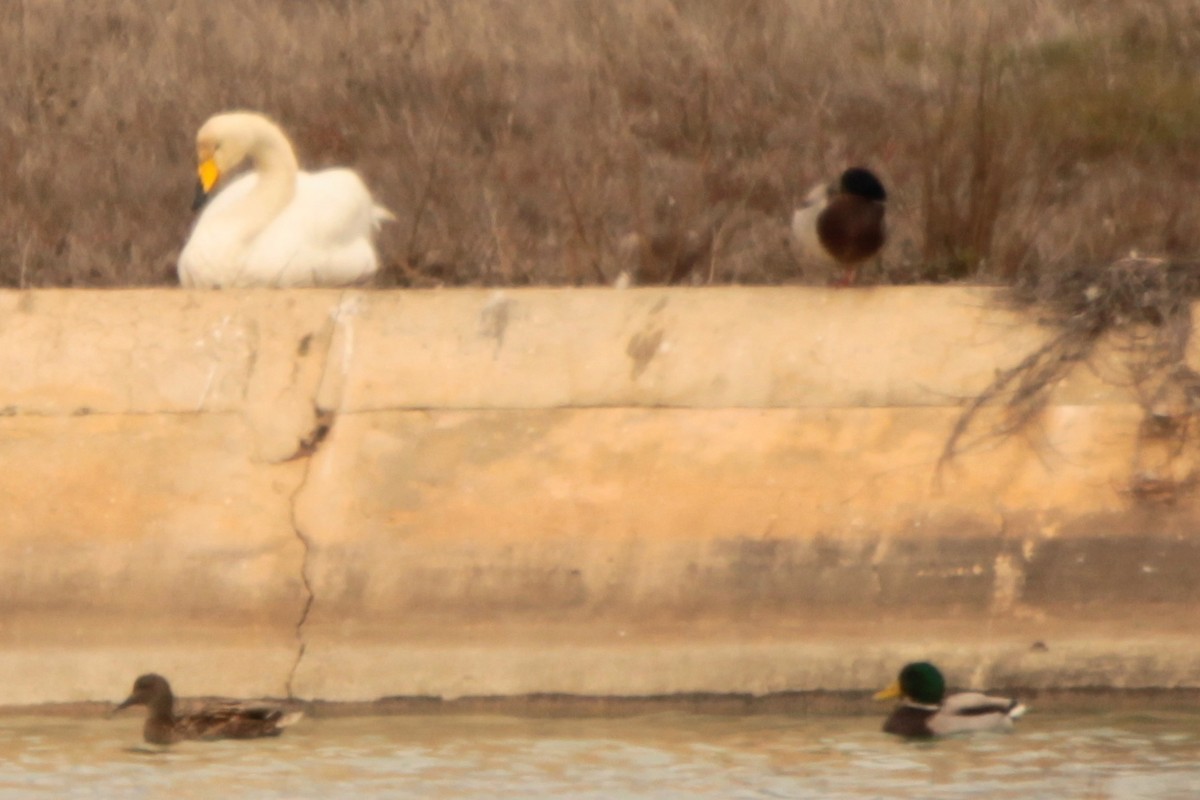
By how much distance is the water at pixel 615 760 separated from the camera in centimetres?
821

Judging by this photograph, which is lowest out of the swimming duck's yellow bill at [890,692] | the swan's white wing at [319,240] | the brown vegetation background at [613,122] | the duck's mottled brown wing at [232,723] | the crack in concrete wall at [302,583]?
the duck's mottled brown wing at [232,723]

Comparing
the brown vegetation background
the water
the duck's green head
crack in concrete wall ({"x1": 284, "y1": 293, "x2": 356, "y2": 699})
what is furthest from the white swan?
the duck's green head

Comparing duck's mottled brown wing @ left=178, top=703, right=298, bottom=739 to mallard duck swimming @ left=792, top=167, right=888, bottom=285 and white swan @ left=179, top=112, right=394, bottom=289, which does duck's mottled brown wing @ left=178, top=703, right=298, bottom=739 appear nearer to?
white swan @ left=179, top=112, right=394, bottom=289

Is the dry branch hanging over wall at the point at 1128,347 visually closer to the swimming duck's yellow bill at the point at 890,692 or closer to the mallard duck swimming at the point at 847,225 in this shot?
the swimming duck's yellow bill at the point at 890,692

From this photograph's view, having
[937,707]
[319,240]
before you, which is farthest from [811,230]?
[937,707]

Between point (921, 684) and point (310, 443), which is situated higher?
point (310, 443)

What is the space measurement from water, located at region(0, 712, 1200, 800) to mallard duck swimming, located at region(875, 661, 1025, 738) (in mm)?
A: 69

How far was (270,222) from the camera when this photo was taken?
39.8 ft

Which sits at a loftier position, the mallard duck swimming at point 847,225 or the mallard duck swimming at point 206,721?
the mallard duck swimming at point 847,225

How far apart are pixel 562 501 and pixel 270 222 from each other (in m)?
3.13

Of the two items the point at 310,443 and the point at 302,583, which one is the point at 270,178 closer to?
the point at 310,443

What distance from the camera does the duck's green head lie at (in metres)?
8.98

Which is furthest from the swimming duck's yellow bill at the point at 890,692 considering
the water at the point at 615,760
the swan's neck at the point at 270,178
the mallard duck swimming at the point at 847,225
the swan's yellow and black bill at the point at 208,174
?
the swan's yellow and black bill at the point at 208,174

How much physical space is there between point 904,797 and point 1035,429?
213 cm
